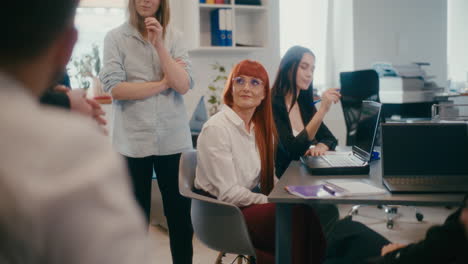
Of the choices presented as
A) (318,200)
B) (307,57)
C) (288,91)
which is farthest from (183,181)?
(307,57)

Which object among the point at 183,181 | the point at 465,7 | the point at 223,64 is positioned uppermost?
the point at 465,7

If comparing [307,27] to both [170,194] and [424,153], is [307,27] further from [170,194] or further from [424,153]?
[424,153]

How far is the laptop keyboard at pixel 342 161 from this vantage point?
A: 216 cm

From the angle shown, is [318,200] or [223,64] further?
[223,64]

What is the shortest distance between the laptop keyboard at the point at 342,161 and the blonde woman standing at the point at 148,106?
721 mm

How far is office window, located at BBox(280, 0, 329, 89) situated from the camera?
5.29 m

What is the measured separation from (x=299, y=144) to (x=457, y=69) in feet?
13.1

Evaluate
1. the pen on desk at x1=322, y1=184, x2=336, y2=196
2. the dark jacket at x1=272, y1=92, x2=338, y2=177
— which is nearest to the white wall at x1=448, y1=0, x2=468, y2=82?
the dark jacket at x1=272, y1=92, x2=338, y2=177

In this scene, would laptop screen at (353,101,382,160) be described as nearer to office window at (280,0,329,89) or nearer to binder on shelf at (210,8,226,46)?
binder on shelf at (210,8,226,46)

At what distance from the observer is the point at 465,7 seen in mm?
5691

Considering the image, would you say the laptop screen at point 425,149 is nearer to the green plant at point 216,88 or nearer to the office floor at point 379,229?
the office floor at point 379,229

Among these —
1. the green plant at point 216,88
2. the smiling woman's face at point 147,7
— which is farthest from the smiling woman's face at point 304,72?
the green plant at point 216,88

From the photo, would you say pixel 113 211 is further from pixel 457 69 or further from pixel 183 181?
pixel 457 69

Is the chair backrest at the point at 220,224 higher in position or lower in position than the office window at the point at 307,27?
lower
